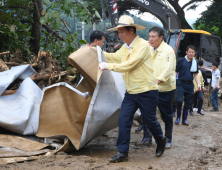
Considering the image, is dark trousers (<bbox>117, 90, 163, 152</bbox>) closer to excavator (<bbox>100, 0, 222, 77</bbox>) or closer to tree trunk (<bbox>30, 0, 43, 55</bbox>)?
tree trunk (<bbox>30, 0, 43, 55</bbox>)

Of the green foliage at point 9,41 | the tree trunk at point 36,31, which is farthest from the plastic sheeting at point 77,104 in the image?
the tree trunk at point 36,31

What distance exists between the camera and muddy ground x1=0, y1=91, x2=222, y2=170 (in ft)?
11.5

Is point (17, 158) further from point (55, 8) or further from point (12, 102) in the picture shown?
point (55, 8)

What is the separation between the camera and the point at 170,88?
4.70 metres

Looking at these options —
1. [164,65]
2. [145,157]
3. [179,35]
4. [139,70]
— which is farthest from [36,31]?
[179,35]

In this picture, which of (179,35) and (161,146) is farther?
(179,35)

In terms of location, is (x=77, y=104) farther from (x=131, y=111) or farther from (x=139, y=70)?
(x=139, y=70)

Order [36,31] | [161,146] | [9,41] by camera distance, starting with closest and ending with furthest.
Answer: [161,146]
[9,41]
[36,31]

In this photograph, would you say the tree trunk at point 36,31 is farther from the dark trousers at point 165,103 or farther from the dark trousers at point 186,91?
the dark trousers at point 165,103

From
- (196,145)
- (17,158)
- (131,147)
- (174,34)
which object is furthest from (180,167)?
(174,34)

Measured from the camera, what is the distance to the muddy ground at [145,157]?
3494 millimetres

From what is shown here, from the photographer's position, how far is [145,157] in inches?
166

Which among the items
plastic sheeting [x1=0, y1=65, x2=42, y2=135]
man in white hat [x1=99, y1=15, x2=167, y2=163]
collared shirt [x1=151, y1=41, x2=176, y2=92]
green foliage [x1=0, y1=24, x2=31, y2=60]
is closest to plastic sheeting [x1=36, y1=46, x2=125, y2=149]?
plastic sheeting [x1=0, y1=65, x2=42, y2=135]

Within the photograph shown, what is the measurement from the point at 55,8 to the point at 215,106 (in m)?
6.99
